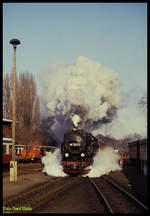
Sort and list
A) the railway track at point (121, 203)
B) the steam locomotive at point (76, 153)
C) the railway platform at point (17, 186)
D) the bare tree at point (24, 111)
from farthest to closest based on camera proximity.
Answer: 1. the bare tree at point (24, 111)
2. the steam locomotive at point (76, 153)
3. the railway platform at point (17, 186)
4. the railway track at point (121, 203)

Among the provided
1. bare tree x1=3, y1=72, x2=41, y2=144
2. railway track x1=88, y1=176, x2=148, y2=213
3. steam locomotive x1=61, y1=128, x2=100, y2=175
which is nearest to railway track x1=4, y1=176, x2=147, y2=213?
railway track x1=88, y1=176, x2=148, y2=213

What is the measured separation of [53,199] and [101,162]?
1405 cm

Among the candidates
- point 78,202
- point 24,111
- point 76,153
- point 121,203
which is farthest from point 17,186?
point 24,111

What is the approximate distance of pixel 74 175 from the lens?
2203 cm

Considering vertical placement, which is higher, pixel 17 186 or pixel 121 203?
pixel 121 203

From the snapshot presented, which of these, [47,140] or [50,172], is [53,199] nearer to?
[50,172]

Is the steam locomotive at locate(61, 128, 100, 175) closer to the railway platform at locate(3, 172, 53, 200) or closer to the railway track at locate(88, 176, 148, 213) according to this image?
A: the railway platform at locate(3, 172, 53, 200)

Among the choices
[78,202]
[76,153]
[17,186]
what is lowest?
[17,186]

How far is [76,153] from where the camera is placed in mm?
20469

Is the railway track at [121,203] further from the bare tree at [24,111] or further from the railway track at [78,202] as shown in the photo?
the bare tree at [24,111]

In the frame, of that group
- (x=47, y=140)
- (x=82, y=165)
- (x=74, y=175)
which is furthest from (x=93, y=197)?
(x=47, y=140)

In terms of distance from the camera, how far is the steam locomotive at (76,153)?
20.3 meters

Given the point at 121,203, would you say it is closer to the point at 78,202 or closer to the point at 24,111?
the point at 78,202

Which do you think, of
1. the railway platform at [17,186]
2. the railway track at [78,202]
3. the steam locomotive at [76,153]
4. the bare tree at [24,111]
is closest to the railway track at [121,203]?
the railway track at [78,202]
